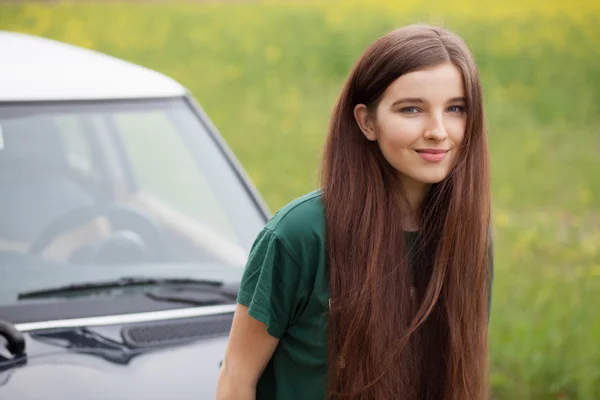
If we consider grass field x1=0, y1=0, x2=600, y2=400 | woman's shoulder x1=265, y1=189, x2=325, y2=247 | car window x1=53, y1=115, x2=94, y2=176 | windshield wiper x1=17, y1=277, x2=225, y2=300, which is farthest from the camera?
grass field x1=0, y1=0, x2=600, y2=400

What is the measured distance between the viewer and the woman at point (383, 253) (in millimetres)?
1903

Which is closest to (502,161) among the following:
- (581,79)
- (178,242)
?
(581,79)

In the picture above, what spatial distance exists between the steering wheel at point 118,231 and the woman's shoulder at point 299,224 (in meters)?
1.14

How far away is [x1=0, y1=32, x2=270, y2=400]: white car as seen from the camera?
242cm

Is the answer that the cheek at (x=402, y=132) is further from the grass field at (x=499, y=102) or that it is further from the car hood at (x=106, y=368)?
the car hood at (x=106, y=368)

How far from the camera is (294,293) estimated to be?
1902mm

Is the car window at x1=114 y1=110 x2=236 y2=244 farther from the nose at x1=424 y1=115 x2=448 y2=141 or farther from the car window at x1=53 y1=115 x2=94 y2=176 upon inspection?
A: the nose at x1=424 y1=115 x2=448 y2=141

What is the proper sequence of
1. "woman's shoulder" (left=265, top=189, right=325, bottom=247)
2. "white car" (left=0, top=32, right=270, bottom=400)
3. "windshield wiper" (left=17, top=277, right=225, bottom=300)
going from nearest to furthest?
"woman's shoulder" (left=265, top=189, right=325, bottom=247)
"white car" (left=0, top=32, right=270, bottom=400)
"windshield wiper" (left=17, top=277, right=225, bottom=300)

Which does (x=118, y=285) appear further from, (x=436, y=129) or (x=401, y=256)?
(x=436, y=129)

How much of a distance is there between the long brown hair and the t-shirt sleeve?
3.2 inches

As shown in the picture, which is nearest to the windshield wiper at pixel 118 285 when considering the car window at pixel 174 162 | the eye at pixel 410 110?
the car window at pixel 174 162

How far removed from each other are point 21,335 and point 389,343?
3.33ft

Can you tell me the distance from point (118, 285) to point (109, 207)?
0.51m

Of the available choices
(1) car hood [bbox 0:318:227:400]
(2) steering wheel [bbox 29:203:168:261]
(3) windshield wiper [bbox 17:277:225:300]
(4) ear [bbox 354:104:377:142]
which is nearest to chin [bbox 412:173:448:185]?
(4) ear [bbox 354:104:377:142]
